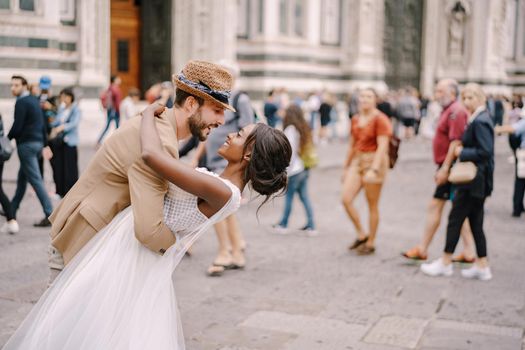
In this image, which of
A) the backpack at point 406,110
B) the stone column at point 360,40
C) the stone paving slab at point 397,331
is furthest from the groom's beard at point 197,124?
the stone column at point 360,40

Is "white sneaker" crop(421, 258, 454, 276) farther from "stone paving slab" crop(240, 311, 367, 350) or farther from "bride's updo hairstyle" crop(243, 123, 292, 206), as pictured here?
"bride's updo hairstyle" crop(243, 123, 292, 206)

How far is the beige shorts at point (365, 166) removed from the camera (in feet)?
24.0

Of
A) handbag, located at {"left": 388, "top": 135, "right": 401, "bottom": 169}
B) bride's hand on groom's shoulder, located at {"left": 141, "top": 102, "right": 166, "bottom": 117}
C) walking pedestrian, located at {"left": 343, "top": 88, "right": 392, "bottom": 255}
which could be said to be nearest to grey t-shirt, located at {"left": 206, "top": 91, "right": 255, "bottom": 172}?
walking pedestrian, located at {"left": 343, "top": 88, "right": 392, "bottom": 255}

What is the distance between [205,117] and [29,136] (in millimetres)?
5640

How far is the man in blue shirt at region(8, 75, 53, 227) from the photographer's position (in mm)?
7852

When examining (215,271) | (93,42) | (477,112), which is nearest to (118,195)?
(215,271)

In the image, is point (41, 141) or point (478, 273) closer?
point (478, 273)

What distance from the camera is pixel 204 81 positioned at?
2768 mm

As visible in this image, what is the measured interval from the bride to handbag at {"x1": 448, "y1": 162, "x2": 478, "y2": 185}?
3855 millimetres

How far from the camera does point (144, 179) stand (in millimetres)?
2615

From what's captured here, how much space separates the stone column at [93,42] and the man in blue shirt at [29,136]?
8105mm

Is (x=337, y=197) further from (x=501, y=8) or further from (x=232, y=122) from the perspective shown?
(x=501, y=8)

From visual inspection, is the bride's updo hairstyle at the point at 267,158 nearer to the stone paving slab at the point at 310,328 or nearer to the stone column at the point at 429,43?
the stone paving slab at the point at 310,328

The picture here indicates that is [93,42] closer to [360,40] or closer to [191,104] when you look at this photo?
[360,40]
